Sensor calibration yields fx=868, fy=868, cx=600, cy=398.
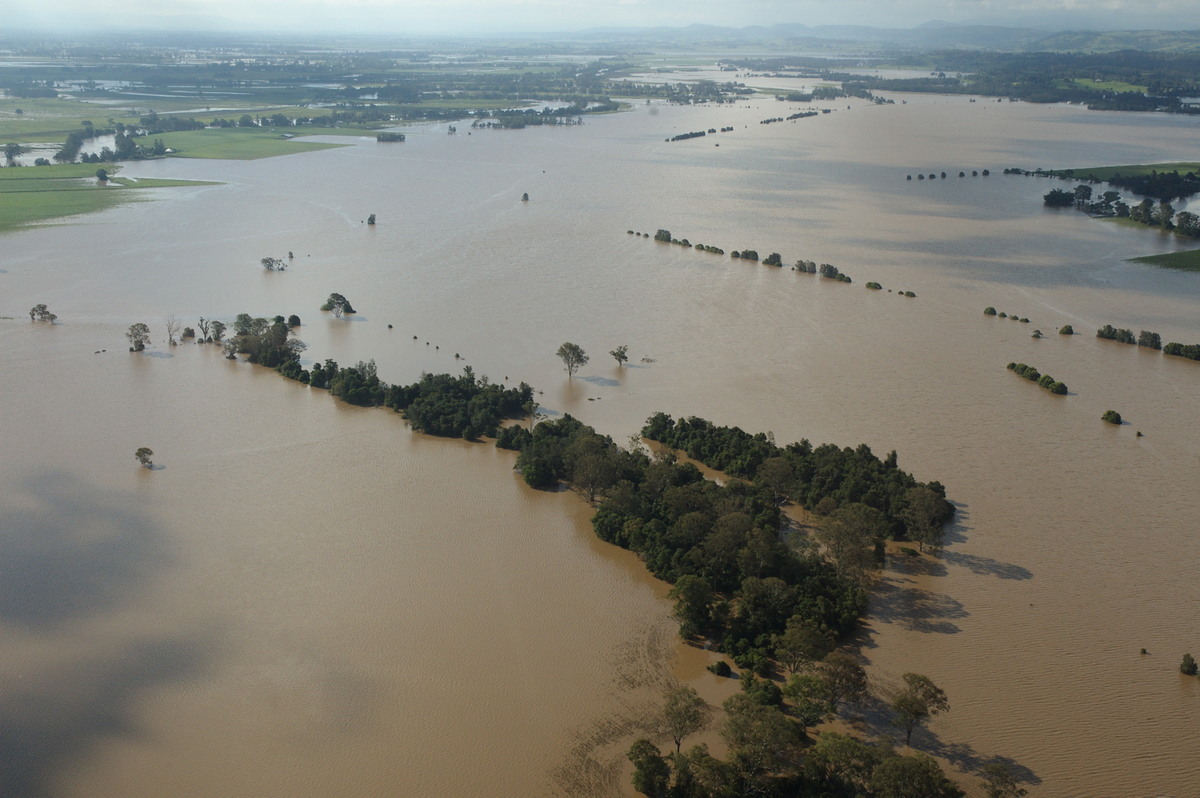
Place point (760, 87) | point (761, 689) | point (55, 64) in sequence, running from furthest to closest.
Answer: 1. point (55, 64)
2. point (760, 87)
3. point (761, 689)

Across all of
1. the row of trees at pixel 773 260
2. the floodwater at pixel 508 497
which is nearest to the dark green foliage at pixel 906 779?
the floodwater at pixel 508 497

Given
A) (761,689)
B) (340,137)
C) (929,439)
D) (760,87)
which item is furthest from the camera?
(760,87)

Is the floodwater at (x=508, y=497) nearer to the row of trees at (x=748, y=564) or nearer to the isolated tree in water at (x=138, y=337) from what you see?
the isolated tree in water at (x=138, y=337)

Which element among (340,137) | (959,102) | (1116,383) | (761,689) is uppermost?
(959,102)

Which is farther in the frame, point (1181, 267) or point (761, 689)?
point (1181, 267)

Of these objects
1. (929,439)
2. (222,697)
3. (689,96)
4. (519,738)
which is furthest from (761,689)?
(689,96)

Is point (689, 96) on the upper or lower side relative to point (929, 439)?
upper

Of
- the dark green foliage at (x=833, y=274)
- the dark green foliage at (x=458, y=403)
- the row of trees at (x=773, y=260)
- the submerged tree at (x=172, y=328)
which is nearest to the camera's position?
the dark green foliage at (x=458, y=403)

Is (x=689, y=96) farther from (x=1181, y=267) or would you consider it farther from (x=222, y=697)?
(x=222, y=697)
